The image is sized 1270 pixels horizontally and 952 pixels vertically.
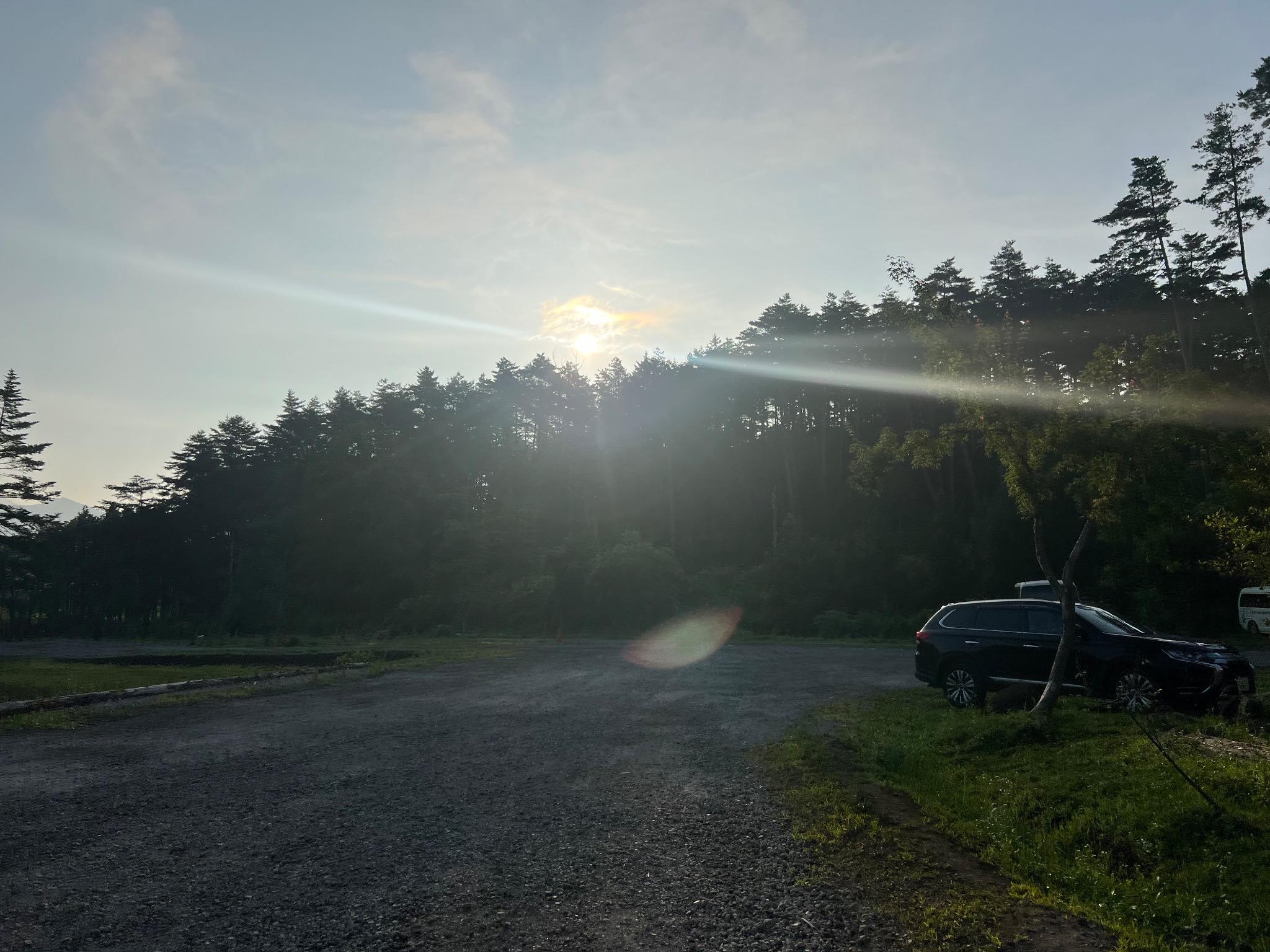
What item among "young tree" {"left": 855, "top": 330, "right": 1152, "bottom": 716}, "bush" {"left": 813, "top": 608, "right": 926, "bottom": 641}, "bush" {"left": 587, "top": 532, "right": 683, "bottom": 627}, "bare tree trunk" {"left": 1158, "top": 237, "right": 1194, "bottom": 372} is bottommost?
"bush" {"left": 813, "top": 608, "right": 926, "bottom": 641}

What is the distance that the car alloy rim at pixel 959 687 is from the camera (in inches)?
541

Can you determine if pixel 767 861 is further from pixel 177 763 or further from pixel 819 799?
pixel 177 763

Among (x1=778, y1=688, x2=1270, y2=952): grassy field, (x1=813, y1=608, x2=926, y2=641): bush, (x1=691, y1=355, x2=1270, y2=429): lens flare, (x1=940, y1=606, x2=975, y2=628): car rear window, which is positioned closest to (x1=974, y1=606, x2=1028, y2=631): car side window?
(x1=940, y1=606, x2=975, y2=628): car rear window

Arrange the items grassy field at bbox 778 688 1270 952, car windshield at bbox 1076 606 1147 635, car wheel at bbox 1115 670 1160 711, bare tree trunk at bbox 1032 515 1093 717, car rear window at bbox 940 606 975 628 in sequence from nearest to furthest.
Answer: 1. grassy field at bbox 778 688 1270 952
2. bare tree trunk at bbox 1032 515 1093 717
3. car wheel at bbox 1115 670 1160 711
4. car windshield at bbox 1076 606 1147 635
5. car rear window at bbox 940 606 975 628

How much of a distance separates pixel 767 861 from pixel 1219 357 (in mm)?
42574

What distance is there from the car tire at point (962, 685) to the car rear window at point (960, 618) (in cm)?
71

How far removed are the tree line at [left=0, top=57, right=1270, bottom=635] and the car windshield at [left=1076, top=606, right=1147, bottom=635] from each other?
212 centimetres

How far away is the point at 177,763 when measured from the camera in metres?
10.0

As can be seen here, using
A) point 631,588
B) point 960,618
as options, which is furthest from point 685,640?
point 960,618

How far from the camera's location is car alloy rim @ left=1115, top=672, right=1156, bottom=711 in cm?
1162

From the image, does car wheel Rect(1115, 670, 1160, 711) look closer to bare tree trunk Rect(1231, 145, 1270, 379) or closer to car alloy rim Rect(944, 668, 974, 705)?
car alloy rim Rect(944, 668, 974, 705)

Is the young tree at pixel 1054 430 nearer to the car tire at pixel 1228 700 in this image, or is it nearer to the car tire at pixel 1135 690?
the car tire at pixel 1135 690

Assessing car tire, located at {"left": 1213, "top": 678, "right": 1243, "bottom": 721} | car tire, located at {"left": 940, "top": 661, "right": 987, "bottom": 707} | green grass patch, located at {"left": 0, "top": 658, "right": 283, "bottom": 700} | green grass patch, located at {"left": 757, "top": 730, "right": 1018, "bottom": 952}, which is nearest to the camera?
green grass patch, located at {"left": 757, "top": 730, "right": 1018, "bottom": 952}

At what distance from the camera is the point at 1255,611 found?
1172 inches
